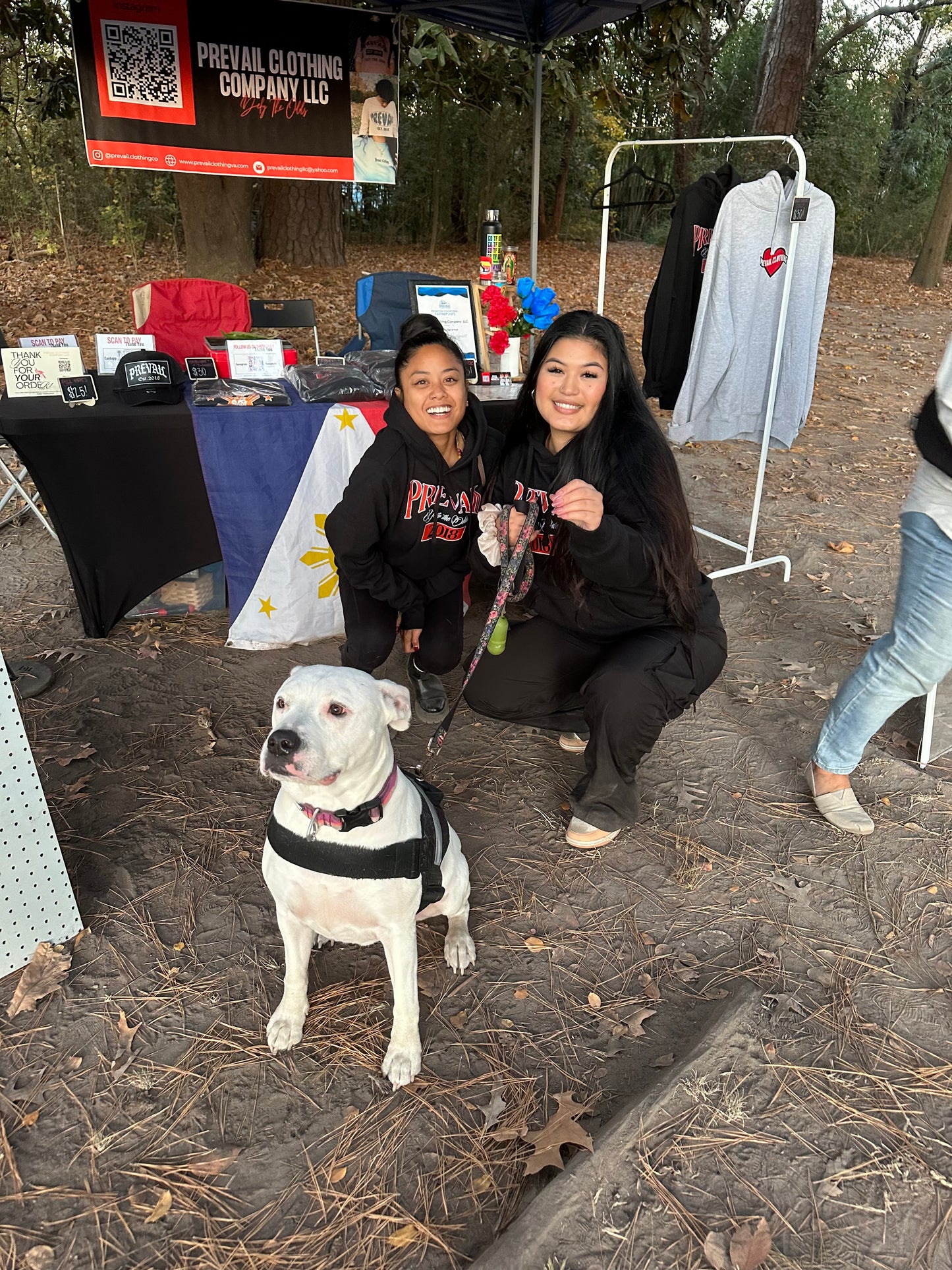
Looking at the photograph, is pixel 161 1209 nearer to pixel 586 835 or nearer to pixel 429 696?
pixel 586 835

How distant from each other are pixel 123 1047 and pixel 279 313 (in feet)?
13.2

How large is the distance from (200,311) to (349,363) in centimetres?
123

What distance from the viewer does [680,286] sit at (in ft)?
13.5

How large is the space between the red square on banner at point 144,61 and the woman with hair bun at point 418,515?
2352 mm

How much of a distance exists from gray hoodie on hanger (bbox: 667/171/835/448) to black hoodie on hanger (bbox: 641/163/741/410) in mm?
174

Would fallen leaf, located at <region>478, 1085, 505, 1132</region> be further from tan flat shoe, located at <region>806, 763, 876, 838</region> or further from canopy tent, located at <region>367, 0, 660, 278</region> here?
canopy tent, located at <region>367, 0, 660, 278</region>

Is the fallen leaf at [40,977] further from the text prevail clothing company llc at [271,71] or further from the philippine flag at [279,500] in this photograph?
the text prevail clothing company llc at [271,71]

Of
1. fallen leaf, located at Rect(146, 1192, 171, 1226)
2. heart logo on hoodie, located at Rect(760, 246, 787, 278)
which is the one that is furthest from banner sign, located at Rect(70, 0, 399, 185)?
fallen leaf, located at Rect(146, 1192, 171, 1226)

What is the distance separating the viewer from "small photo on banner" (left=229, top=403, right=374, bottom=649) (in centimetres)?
353

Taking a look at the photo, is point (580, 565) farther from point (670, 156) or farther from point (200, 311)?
point (670, 156)

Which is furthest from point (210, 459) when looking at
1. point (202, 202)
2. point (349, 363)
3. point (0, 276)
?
point (0, 276)

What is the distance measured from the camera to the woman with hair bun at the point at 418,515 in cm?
288

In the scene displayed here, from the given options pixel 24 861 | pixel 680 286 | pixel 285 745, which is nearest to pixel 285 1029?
pixel 24 861

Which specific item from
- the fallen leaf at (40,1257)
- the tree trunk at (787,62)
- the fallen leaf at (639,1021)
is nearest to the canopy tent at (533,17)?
the fallen leaf at (639,1021)
